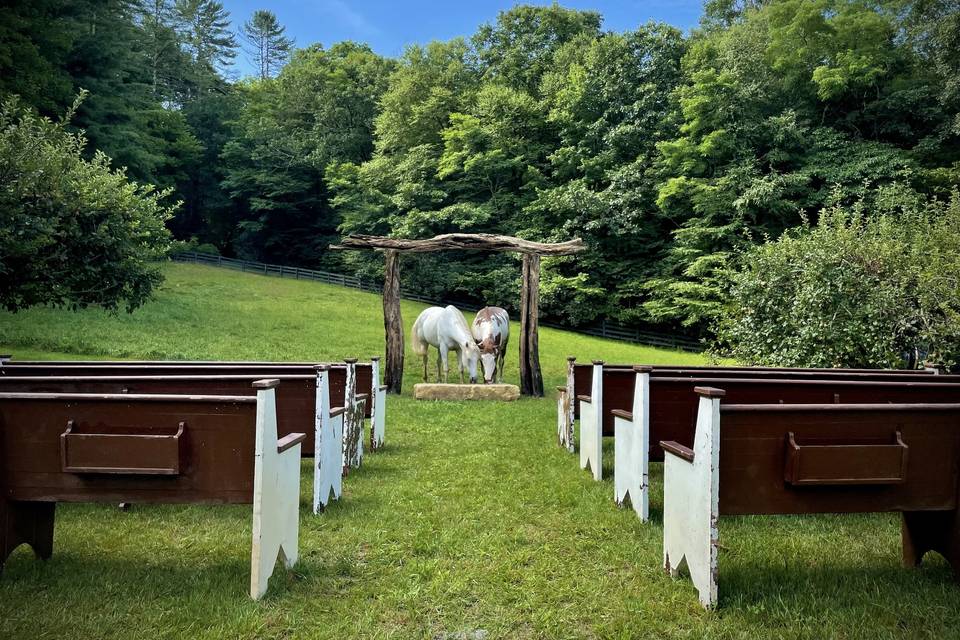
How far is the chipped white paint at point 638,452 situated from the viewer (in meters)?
4.72

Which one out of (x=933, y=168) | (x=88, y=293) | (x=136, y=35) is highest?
(x=136, y=35)

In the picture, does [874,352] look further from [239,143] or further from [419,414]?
[239,143]

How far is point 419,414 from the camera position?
10367mm

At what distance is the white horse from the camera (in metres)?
13.3

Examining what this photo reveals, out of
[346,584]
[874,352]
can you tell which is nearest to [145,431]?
[346,584]

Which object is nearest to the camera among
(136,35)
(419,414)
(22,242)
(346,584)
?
(346,584)

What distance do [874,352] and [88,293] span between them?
12.5 m

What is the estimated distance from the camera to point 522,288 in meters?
13.3

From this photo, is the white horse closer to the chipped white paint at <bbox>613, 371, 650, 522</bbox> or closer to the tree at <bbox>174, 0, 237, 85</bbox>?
the chipped white paint at <bbox>613, 371, 650, 522</bbox>

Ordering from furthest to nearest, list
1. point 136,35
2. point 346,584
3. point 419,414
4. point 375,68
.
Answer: point 375,68 → point 136,35 → point 419,414 → point 346,584

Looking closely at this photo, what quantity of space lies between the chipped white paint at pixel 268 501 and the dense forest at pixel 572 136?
21.2 meters

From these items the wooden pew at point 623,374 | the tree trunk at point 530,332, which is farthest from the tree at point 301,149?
the wooden pew at point 623,374

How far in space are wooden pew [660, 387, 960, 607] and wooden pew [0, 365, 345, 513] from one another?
276cm

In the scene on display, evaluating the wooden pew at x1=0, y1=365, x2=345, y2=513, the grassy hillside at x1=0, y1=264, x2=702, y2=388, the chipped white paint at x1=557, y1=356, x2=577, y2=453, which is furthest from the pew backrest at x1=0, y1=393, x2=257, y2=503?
the grassy hillside at x1=0, y1=264, x2=702, y2=388
